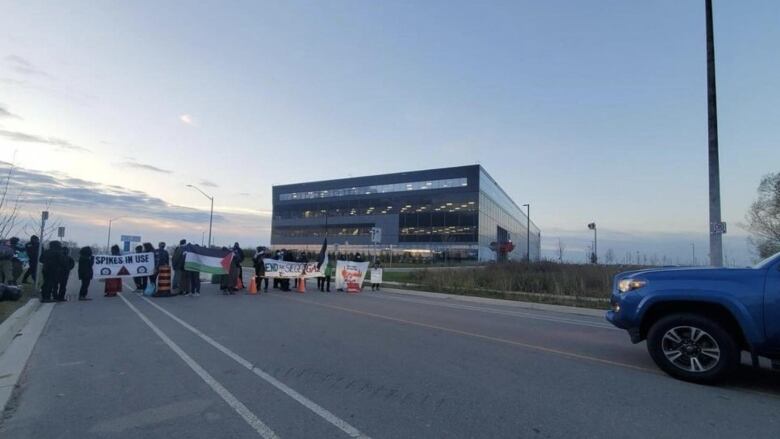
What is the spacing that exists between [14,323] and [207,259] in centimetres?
903

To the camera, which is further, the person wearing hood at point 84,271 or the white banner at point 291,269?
the white banner at point 291,269

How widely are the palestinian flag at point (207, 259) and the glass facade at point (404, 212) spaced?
4768cm

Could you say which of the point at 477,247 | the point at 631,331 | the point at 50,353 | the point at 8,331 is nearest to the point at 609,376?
the point at 631,331

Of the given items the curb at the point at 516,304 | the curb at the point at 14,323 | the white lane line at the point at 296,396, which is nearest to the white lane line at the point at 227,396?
the white lane line at the point at 296,396

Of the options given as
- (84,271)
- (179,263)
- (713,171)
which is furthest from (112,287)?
(713,171)

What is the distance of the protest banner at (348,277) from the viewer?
857 inches

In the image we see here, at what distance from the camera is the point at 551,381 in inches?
239

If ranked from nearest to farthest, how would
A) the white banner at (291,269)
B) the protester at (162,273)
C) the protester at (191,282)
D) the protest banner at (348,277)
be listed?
the protester at (162,273), the protester at (191,282), the white banner at (291,269), the protest banner at (348,277)

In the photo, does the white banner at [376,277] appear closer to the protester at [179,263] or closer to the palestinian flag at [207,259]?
the palestinian flag at [207,259]

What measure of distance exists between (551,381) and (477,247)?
2535 inches

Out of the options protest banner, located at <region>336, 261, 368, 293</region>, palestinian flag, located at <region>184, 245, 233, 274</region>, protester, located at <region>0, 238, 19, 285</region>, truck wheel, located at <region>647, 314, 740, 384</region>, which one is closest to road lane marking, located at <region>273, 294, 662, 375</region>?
truck wheel, located at <region>647, 314, 740, 384</region>

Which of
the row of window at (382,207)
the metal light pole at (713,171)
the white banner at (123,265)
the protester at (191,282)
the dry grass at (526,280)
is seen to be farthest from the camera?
the row of window at (382,207)

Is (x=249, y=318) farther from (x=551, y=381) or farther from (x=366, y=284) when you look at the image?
(x=366, y=284)

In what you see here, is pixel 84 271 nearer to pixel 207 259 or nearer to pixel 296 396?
pixel 207 259
